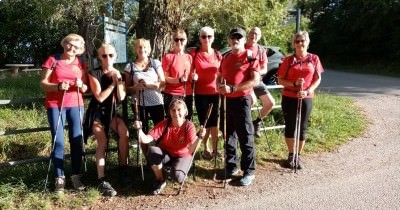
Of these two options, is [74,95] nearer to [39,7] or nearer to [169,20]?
[169,20]

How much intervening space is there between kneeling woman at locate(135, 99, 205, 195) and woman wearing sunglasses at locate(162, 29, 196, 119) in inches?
18.0

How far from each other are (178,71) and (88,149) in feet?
6.31

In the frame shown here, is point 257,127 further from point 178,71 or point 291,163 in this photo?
point 178,71

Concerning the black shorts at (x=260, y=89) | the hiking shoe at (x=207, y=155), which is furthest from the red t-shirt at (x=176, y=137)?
the black shorts at (x=260, y=89)

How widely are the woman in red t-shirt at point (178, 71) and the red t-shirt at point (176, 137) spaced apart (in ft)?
1.94

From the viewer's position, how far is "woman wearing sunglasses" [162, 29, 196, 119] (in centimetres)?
564

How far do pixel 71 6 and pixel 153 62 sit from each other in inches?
202

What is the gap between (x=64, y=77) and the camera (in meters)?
4.87

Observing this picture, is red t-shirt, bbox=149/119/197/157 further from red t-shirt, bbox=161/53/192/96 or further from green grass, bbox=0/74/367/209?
red t-shirt, bbox=161/53/192/96

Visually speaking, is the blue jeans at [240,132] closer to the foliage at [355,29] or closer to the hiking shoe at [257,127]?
the hiking shoe at [257,127]

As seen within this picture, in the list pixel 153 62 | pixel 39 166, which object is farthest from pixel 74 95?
pixel 39 166

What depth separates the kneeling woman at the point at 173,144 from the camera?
509 cm

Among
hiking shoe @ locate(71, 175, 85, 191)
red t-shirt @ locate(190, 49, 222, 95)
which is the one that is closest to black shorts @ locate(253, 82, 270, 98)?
red t-shirt @ locate(190, 49, 222, 95)

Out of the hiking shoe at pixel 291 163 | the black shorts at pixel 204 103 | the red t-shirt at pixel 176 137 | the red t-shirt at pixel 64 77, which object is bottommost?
the hiking shoe at pixel 291 163
